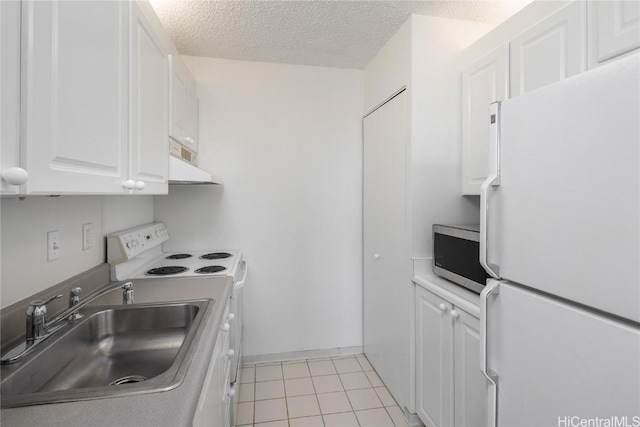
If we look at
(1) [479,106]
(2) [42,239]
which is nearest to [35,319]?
(2) [42,239]

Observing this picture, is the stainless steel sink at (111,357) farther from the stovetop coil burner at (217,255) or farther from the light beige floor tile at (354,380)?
the light beige floor tile at (354,380)

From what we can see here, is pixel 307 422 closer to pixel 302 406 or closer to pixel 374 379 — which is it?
pixel 302 406

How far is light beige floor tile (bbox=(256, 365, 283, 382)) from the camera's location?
7.90 ft

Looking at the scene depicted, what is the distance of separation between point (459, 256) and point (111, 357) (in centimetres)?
156

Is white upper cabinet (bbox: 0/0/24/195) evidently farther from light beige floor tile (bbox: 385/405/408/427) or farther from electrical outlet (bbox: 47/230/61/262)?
light beige floor tile (bbox: 385/405/408/427)

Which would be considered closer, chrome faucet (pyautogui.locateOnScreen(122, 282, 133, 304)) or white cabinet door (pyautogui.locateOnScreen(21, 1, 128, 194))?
white cabinet door (pyautogui.locateOnScreen(21, 1, 128, 194))

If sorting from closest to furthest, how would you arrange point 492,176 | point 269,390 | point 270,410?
point 492,176
point 270,410
point 269,390

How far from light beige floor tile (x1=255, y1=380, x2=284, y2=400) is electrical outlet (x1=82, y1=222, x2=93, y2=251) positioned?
1.47 meters

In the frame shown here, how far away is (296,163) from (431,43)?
A: 51.3 inches

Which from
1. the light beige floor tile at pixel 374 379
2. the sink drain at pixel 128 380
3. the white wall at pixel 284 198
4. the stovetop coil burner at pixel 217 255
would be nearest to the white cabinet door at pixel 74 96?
the sink drain at pixel 128 380

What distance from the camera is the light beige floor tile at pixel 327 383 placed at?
2260 mm

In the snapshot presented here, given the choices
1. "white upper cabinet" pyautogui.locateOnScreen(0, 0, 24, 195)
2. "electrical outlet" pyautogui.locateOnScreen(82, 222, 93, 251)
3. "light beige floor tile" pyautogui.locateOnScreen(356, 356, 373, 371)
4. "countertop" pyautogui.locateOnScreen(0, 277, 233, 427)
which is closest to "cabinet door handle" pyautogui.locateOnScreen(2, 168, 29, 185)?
"white upper cabinet" pyautogui.locateOnScreen(0, 0, 24, 195)

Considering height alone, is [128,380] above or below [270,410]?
above

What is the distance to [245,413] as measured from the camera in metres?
2.01
